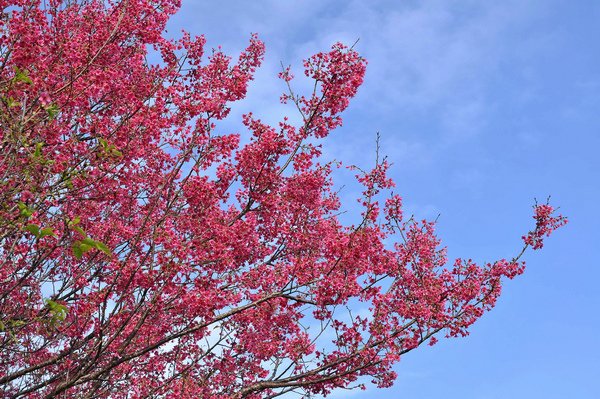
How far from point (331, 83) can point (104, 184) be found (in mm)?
3970

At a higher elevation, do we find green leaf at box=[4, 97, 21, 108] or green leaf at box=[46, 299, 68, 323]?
green leaf at box=[4, 97, 21, 108]

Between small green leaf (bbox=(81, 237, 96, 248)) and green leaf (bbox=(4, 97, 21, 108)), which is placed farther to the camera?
green leaf (bbox=(4, 97, 21, 108))

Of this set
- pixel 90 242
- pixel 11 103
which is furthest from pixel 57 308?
pixel 11 103

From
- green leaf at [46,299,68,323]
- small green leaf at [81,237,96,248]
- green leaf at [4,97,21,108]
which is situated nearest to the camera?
small green leaf at [81,237,96,248]

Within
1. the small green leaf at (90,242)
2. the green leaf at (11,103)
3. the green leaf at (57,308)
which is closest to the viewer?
the small green leaf at (90,242)

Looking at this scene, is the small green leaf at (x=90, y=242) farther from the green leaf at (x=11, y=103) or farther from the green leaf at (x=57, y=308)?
the green leaf at (x=11, y=103)

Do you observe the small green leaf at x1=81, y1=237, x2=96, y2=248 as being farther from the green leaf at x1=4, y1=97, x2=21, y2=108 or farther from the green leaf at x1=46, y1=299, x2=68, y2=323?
the green leaf at x1=4, y1=97, x2=21, y2=108

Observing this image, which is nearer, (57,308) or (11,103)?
(57,308)

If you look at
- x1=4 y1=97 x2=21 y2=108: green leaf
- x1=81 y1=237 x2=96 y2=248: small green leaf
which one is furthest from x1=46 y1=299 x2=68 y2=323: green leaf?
x1=4 y1=97 x2=21 y2=108: green leaf

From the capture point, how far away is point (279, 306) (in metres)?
10.2

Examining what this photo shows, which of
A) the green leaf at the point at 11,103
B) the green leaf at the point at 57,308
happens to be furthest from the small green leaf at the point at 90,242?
the green leaf at the point at 11,103

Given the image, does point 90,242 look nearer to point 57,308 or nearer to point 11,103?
point 57,308

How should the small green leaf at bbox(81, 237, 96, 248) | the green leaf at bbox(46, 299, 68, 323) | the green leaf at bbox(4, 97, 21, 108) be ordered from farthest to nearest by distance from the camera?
the green leaf at bbox(4, 97, 21, 108), the green leaf at bbox(46, 299, 68, 323), the small green leaf at bbox(81, 237, 96, 248)

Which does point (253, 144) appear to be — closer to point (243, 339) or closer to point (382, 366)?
point (243, 339)
